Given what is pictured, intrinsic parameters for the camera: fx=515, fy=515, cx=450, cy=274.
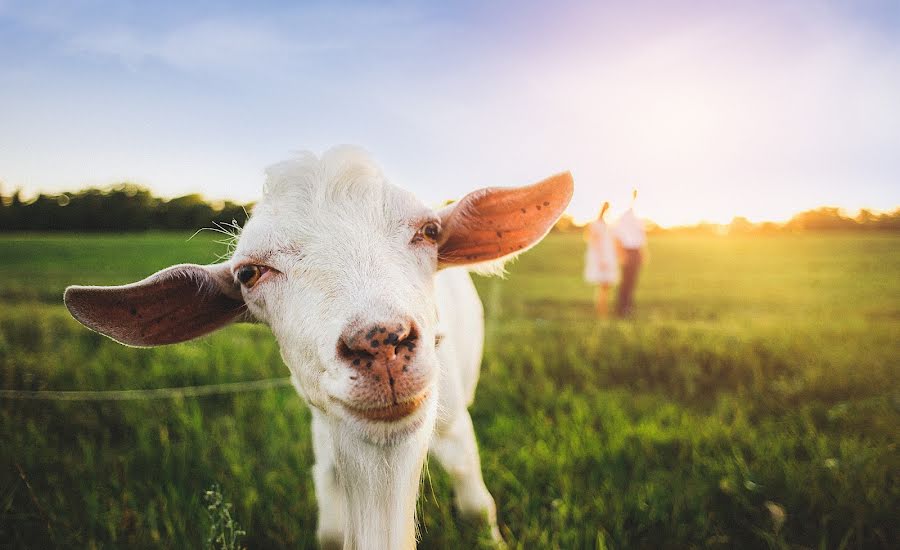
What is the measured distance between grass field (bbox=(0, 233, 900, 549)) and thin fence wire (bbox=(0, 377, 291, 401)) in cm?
8

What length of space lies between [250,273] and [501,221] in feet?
3.29

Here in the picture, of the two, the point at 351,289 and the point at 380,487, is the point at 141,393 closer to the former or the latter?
the point at 380,487

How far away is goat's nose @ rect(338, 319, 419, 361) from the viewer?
4.52 ft

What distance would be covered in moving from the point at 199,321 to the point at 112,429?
110 inches

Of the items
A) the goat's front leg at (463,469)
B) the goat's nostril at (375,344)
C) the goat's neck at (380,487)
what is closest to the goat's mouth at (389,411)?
the goat's nostril at (375,344)

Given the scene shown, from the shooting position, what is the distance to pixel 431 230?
1.95m

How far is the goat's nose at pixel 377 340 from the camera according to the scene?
4.52ft

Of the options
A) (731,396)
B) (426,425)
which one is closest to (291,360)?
(426,425)

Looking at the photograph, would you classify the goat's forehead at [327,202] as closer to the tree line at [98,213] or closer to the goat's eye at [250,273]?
the goat's eye at [250,273]

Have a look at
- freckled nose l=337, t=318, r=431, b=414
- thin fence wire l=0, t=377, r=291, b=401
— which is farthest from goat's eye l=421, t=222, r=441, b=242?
thin fence wire l=0, t=377, r=291, b=401

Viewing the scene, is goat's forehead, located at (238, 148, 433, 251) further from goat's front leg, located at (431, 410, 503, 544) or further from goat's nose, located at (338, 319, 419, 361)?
goat's front leg, located at (431, 410, 503, 544)

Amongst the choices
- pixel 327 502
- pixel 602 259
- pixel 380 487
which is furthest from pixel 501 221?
pixel 602 259

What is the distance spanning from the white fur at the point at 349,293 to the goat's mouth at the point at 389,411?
0.11ft

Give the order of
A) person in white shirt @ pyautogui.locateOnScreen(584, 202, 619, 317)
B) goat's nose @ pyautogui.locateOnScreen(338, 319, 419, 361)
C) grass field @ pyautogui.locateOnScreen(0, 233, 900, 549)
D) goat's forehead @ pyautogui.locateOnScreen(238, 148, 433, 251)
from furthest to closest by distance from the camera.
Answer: person in white shirt @ pyautogui.locateOnScreen(584, 202, 619, 317), grass field @ pyautogui.locateOnScreen(0, 233, 900, 549), goat's forehead @ pyautogui.locateOnScreen(238, 148, 433, 251), goat's nose @ pyautogui.locateOnScreen(338, 319, 419, 361)
